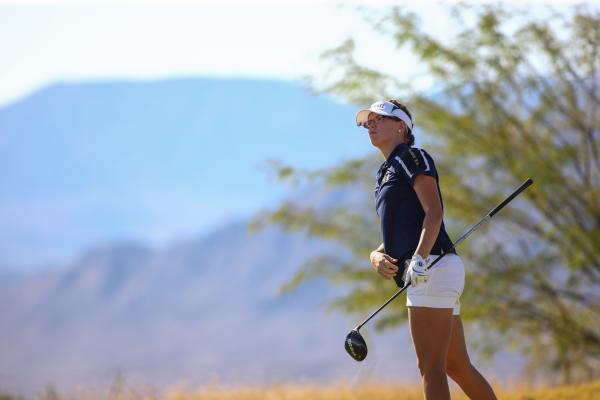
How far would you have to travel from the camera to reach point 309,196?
484 ft

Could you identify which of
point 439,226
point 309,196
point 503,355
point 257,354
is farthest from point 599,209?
point 309,196

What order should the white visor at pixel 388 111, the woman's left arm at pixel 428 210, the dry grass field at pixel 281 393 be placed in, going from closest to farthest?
the woman's left arm at pixel 428 210 → the white visor at pixel 388 111 → the dry grass field at pixel 281 393

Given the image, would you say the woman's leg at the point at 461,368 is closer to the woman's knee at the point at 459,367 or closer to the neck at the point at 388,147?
the woman's knee at the point at 459,367

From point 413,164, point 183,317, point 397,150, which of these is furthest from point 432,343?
point 183,317

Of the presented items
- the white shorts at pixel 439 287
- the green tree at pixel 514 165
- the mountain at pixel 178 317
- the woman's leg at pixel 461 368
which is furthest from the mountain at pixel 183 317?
the white shorts at pixel 439 287

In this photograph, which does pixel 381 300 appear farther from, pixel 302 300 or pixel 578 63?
pixel 302 300

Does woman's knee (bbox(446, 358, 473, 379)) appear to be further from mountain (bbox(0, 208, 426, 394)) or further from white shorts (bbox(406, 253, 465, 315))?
mountain (bbox(0, 208, 426, 394))

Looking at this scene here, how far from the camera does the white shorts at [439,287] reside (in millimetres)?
5633

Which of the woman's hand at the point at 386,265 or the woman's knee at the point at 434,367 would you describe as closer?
the woman's knee at the point at 434,367

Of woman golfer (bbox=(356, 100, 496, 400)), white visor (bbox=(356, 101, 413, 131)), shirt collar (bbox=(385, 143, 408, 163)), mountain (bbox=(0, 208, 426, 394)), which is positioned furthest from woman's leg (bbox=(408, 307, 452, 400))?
mountain (bbox=(0, 208, 426, 394))

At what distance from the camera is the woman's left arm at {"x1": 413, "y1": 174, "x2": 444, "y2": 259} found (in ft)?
18.2

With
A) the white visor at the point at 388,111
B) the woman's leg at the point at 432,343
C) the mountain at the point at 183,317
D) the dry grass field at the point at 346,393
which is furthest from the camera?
the mountain at the point at 183,317

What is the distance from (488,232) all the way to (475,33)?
10.8ft

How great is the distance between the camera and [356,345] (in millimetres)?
6043
